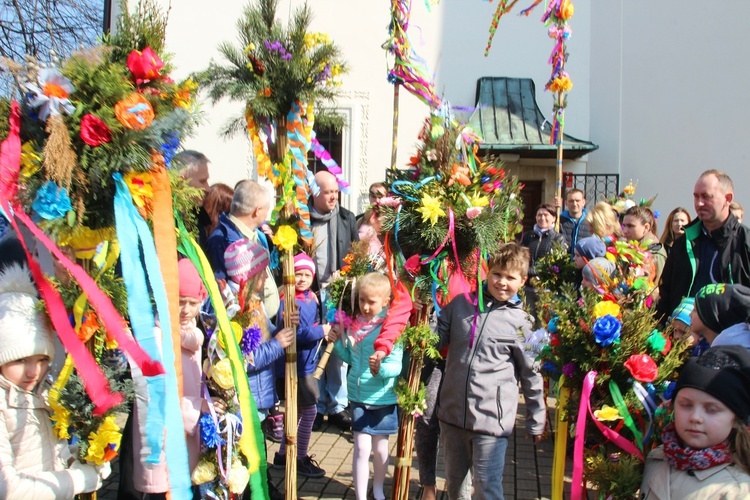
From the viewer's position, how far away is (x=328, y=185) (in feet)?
18.5

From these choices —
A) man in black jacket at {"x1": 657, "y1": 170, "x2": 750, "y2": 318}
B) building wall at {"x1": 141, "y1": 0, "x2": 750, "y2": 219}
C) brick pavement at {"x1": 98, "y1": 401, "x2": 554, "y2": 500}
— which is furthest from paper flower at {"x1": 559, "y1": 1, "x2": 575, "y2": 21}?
brick pavement at {"x1": 98, "y1": 401, "x2": 554, "y2": 500}

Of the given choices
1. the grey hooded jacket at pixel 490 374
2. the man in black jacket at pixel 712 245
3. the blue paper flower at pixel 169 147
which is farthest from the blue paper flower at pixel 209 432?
the man in black jacket at pixel 712 245

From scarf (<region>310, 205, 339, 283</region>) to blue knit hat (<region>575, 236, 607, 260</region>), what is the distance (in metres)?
2.03

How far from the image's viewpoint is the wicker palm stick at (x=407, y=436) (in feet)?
12.4

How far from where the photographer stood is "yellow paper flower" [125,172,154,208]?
263 centimetres

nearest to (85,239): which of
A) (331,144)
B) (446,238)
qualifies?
(446,238)

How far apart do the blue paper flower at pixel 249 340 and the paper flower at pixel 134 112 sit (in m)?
1.39

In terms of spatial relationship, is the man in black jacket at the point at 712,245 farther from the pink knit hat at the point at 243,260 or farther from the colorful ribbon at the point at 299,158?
the pink knit hat at the point at 243,260

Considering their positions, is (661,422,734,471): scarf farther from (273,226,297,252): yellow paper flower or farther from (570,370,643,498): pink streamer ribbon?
(273,226,297,252): yellow paper flower

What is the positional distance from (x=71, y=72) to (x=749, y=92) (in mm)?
9516

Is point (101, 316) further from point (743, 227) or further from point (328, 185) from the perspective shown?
point (743, 227)

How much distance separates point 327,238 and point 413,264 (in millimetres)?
2296

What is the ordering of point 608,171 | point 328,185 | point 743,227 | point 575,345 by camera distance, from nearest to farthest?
point 575,345 < point 743,227 < point 328,185 < point 608,171

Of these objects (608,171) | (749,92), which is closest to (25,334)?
(749,92)
